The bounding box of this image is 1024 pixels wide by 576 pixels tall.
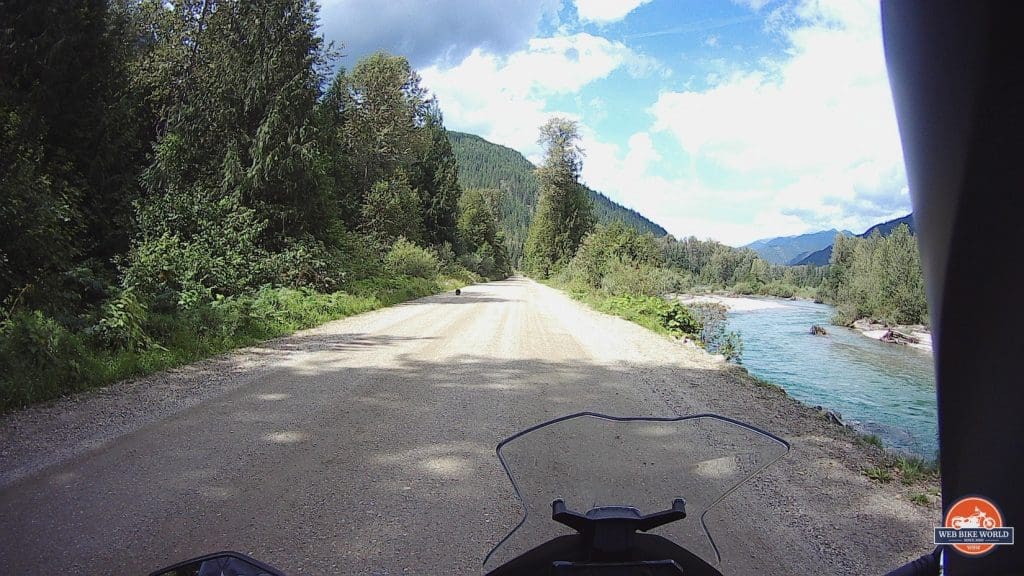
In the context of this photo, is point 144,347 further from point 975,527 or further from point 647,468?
point 975,527

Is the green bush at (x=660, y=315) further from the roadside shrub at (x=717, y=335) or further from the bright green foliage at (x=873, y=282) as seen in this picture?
the bright green foliage at (x=873, y=282)

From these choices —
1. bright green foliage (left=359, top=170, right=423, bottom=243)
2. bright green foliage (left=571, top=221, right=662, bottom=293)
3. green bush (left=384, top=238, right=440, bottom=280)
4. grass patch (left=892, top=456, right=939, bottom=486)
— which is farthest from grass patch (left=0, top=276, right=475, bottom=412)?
bright green foliage (left=359, top=170, right=423, bottom=243)

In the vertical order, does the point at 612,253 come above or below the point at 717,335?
above

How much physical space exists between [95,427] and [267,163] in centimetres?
1355

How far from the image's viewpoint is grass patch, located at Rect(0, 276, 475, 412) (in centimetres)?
616

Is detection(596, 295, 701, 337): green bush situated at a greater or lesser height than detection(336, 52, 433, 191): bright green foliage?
lesser

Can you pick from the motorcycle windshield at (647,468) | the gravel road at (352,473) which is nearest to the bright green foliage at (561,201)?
the gravel road at (352,473)

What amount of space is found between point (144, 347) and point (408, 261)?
74.8 feet

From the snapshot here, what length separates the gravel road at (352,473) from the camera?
119 inches

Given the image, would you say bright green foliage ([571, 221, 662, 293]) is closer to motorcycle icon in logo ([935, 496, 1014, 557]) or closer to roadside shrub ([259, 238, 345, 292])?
roadside shrub ([259, 238, 345, 292])

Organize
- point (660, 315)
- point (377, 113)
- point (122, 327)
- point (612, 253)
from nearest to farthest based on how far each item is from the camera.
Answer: point (122, 327) < point (660, 315) < point (612, 253) < point (377, 113)

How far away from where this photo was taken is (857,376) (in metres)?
10.5

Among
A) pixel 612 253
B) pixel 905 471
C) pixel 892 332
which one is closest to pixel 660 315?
Result: pixel 892 332

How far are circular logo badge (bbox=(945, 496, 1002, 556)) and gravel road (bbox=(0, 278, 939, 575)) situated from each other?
1986 mm
